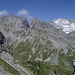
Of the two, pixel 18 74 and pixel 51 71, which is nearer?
pixel 18 74

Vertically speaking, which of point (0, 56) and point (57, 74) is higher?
point (0, 56)

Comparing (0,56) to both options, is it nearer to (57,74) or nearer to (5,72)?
(5,72)

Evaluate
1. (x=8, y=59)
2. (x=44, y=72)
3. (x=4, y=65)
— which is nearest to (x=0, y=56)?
(x=8, y=59)

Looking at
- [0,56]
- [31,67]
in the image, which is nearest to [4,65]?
[0,56]

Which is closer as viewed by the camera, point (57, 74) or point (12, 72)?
point (12, 72)

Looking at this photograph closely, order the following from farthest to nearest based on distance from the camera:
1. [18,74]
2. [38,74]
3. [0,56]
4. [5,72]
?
1. [38,74]
2. [0,56]
3. [18,74]
4. [5,72]

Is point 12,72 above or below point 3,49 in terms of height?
below

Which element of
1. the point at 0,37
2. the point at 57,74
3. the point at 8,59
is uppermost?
Result: the point at 0,37

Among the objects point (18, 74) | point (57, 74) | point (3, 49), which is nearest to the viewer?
point (18, 74)

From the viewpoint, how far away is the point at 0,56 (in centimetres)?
14762

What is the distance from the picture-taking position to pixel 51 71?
199500 millimetres

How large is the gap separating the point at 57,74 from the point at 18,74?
77306 millimetres

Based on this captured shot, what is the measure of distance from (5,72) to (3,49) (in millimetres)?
44821

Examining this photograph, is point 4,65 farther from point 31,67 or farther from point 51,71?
point 51,71
